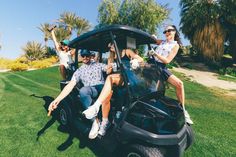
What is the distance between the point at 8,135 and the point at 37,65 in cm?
1928

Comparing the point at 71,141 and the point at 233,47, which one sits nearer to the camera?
the point at 71,141

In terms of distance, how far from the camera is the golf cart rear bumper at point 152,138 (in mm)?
3481

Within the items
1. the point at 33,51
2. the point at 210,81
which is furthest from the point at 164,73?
the point at 33,51

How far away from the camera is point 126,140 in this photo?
3.73 meters

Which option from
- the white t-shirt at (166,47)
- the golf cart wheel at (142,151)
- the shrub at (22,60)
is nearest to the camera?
the golf cart wheel at (142,151)

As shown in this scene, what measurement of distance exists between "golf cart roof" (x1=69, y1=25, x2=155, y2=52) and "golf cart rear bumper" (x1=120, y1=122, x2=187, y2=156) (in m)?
1.44

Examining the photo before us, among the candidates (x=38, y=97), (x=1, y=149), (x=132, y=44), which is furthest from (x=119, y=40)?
(x=38, y=97)

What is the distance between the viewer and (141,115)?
3680 millimetres

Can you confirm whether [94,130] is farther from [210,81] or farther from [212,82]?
[210,81]

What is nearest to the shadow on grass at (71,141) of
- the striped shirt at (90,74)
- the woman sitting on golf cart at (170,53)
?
the striped shirt at (90,74)

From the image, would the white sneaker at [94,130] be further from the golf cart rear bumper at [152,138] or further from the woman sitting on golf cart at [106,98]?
the golf cart rear bumper at [152,138]

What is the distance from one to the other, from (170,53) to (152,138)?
6.89 ft

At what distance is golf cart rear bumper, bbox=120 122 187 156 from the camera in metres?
3.48

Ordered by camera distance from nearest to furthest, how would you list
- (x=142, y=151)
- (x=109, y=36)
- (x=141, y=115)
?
1. (x=142, y=151)
2. (x=141, y=115)
3. (x=109, y=36)
